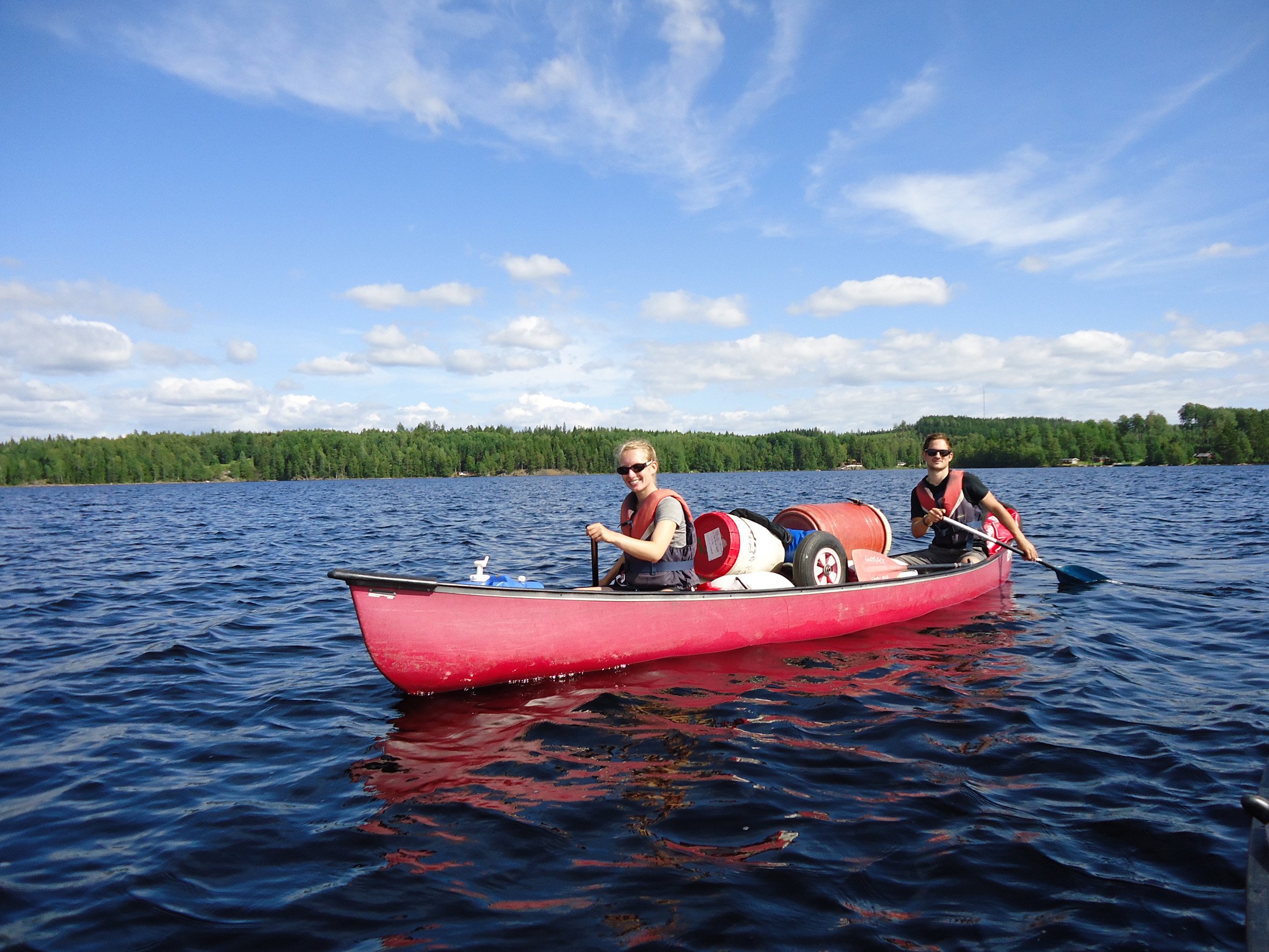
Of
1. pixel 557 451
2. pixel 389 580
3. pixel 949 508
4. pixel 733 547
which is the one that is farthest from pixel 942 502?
pixel 557 451

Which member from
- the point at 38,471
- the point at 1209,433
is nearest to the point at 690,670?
the point at 1209,433

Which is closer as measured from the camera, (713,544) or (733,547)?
(733,547)

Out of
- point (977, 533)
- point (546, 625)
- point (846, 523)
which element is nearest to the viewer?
point (546, 625)

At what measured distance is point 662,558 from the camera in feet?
23.1

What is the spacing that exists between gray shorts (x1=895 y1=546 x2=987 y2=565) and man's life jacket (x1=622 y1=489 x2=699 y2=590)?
4.50 m

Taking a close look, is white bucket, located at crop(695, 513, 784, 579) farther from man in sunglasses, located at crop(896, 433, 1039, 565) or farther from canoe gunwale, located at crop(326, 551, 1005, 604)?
man in sunglasses, located at crop(896, 433, 1039, 565)

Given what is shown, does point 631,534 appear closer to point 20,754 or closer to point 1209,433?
point 20,754

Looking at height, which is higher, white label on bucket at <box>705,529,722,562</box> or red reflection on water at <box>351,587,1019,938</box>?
white label on bucket at <box>705,529,722,562</box>

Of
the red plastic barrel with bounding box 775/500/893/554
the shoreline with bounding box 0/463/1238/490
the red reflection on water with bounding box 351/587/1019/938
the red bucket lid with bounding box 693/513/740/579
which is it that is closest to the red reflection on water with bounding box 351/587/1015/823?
the red reflection on water with bounding box 351/587/1019/938

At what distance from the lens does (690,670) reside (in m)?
7.15

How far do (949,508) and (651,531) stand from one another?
4.97m

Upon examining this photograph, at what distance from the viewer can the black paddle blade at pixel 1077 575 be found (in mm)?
11062

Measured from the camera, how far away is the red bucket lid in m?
8.08

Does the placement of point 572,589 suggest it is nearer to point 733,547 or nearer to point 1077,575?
point 733,547
